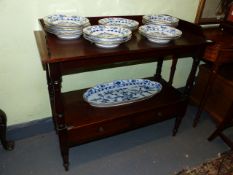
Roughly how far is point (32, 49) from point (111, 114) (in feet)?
1.97

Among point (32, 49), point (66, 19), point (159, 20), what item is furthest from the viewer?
point (159, 20)

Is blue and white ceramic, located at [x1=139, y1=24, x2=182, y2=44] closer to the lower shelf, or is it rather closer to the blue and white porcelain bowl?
the blue and white porcelain bowl

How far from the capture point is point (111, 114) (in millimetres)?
1281

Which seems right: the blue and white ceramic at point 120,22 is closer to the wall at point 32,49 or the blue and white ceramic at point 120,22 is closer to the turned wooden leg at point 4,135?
the wall at point 32,49

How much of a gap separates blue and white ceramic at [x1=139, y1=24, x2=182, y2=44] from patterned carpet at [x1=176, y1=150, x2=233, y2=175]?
0.85 meters

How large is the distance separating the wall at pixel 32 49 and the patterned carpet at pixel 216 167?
0.81 meters

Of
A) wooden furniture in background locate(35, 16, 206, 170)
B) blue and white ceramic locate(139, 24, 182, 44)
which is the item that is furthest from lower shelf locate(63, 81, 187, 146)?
blue and white ceramic locate(139, 24, 182, 44)

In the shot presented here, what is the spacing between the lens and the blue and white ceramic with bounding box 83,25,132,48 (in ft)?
3.31

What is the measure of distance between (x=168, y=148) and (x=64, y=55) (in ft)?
3.43

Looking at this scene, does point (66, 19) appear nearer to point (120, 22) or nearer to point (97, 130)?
point (120, 22)

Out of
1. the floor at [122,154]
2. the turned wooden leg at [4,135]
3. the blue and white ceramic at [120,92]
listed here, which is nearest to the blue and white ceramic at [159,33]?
the blue and white ceramic at [120,92]

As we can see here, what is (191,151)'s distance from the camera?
157 cm

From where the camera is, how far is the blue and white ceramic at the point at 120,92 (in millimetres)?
1391

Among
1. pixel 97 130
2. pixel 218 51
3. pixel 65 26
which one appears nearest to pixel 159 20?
pixel 218 51
